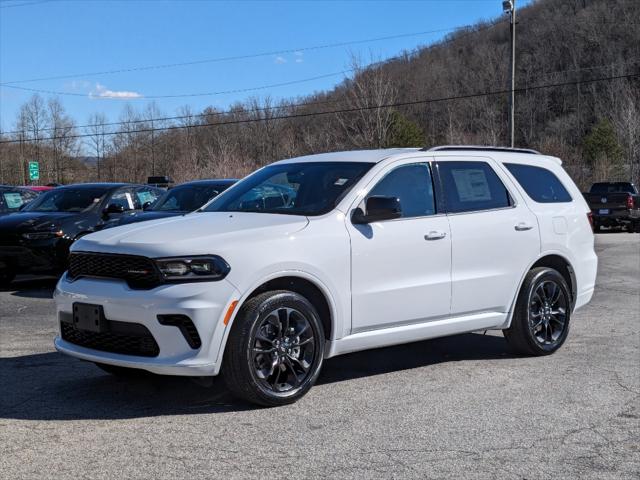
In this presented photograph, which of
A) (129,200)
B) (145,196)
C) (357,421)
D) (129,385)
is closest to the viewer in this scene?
(357,421)

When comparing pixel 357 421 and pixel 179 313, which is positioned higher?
pixel 179 313

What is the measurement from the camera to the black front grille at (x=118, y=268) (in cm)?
479

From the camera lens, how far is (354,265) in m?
5.40

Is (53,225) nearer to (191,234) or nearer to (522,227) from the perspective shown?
(191,234)

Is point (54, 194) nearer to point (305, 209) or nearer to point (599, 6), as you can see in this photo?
point (305, 209)

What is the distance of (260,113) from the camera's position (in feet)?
239

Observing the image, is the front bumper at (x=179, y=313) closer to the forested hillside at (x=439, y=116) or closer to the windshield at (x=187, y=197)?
the windshield at (x=187, y=197)

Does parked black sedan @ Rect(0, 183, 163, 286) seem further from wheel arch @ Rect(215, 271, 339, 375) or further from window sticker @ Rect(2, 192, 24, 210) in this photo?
wheel arch @ Rect(215, 271, 339, 375)

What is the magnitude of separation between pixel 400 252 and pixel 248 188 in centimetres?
151

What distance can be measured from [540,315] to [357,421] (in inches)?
108

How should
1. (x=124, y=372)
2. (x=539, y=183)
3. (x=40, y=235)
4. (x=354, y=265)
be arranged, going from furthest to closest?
(x=40, y=235) → (x=539, y=183) → (x=124, y=372) → (x=354, y=265)

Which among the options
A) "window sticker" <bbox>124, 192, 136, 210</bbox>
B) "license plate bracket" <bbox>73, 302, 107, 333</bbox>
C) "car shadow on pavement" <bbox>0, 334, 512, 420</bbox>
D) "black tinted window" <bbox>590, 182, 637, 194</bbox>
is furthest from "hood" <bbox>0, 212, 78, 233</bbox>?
"black tinted window" <bbox>590, 182, 637, 194</bbox>

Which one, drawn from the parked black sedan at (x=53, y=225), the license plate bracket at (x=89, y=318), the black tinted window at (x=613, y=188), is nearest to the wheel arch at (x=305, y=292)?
the license plate bracket at (x=89, y=318)

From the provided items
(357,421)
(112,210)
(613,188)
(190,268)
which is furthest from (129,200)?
(613,188)
